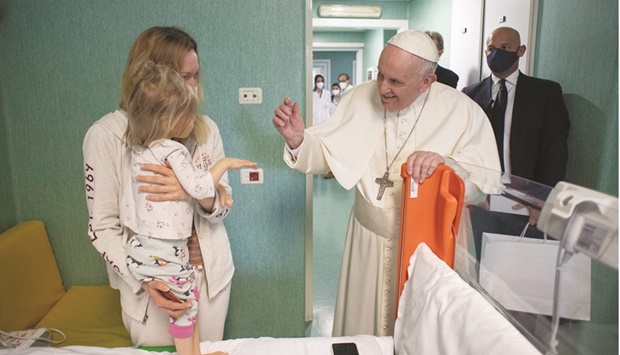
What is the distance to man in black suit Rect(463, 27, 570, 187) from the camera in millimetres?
2367

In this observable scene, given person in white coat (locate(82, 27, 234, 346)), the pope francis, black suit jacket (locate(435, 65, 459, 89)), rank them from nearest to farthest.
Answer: person in white coat (locate(82, 27, 234, 346)) → the pope francis → black suit jacket (locate(435, 65, 459, 89))

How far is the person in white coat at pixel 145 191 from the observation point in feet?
4.38

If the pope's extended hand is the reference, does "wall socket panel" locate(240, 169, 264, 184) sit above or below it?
below

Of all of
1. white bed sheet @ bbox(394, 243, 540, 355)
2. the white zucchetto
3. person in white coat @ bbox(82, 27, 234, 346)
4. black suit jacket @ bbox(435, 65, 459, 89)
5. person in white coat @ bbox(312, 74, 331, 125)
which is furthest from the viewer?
person in white coat @ bbox(312, 74, 331, 125)

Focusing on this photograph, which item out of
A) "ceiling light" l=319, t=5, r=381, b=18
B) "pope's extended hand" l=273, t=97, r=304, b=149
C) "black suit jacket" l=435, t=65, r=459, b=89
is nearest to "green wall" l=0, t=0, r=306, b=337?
"pope's extended hand" l=273, t=97, r=304, b=149

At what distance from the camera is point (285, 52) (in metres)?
2.42

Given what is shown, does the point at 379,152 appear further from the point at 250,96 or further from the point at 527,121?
the point at 527,121

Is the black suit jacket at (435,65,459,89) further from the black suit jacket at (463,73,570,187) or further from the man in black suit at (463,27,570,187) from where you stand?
the black suit jacket at (463,73,570,187)

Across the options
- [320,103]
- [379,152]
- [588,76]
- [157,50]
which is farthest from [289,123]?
[320,103]

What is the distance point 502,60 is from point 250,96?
4.97 feet

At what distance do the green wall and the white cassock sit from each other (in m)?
0.73

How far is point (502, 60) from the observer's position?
99.5 inches

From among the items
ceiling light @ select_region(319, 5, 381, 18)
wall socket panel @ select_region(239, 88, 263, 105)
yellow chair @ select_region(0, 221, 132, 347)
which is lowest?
yellow chair @ select_region(0, 221, 132, 347)

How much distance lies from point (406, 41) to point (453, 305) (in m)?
1.00
